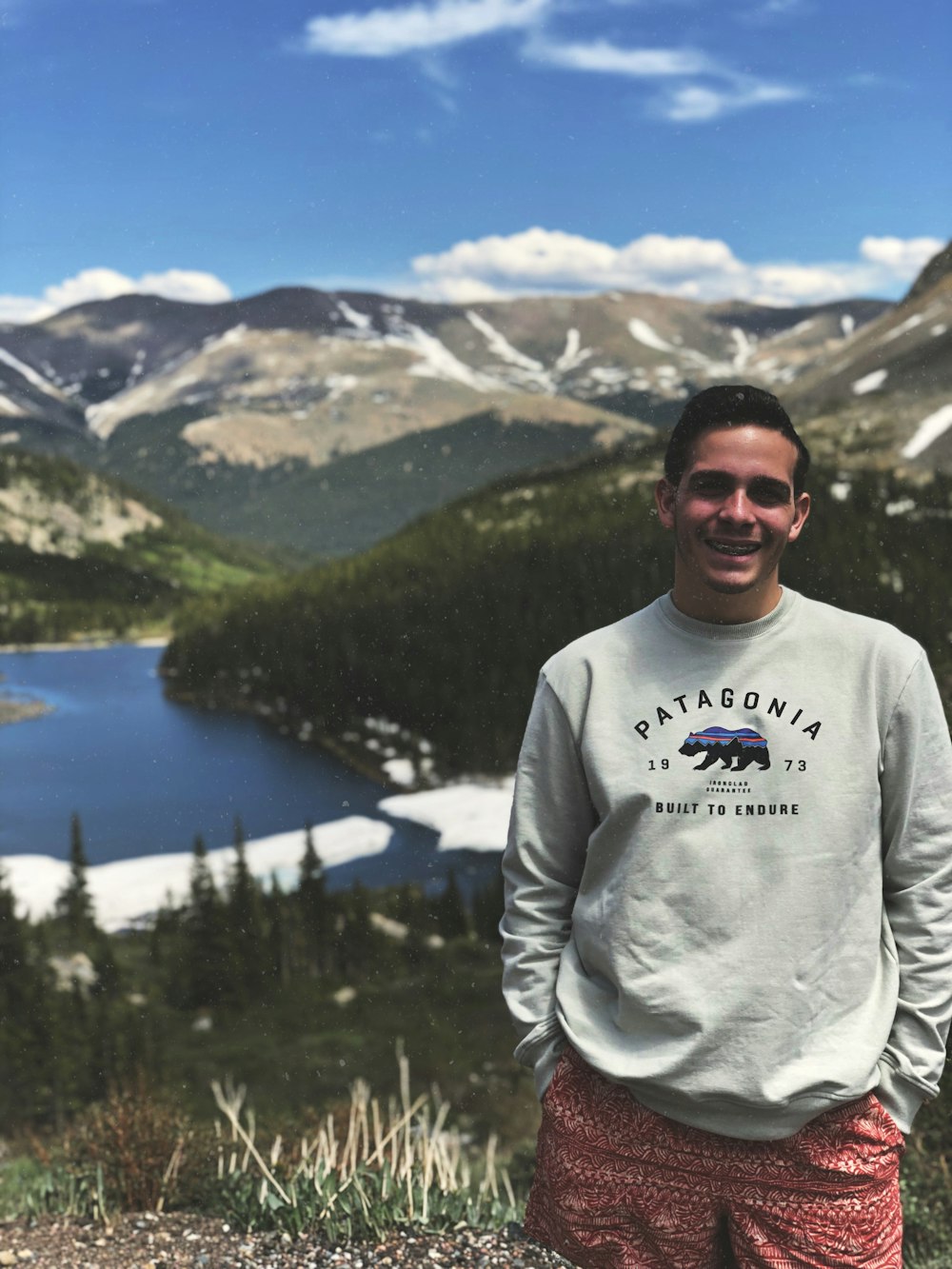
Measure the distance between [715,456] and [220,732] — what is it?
8.02m

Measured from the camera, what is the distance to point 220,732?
9.87 m

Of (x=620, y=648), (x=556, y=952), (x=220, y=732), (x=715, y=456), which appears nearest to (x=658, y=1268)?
(x=556, y=952)

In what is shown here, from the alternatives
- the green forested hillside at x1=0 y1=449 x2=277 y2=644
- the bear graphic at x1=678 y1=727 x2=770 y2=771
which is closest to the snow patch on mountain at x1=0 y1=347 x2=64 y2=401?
the green forested hillside at x1=0 y1=449 x2=277 y2=644

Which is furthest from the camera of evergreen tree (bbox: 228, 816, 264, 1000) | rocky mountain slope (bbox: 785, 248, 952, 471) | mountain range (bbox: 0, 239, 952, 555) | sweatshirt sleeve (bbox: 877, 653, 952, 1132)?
rocky mountain slope (bbox: 785, 248, 952, 471)

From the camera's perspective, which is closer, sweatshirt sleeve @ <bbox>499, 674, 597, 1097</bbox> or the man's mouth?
the man's mouth

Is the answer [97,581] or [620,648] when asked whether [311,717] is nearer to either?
[97,581]

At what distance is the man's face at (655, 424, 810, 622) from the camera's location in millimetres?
2408

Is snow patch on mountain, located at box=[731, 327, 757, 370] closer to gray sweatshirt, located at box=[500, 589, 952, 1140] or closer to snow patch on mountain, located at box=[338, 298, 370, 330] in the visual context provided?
snow patch on mountain, located at box=[338, 298, 370, 330]

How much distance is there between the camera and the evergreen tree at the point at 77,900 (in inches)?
Answer: 411

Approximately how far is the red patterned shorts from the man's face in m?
1.11

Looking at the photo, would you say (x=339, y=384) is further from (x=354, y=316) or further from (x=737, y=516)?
(x=737, y=516)

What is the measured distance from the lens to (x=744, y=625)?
2.45m

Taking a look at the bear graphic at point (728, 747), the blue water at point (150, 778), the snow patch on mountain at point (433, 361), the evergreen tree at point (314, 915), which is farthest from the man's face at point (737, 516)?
the evergreen tree at point (314, 915)

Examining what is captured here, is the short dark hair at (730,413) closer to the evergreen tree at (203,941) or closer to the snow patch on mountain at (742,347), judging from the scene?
the evergreen tree at (203,941)
